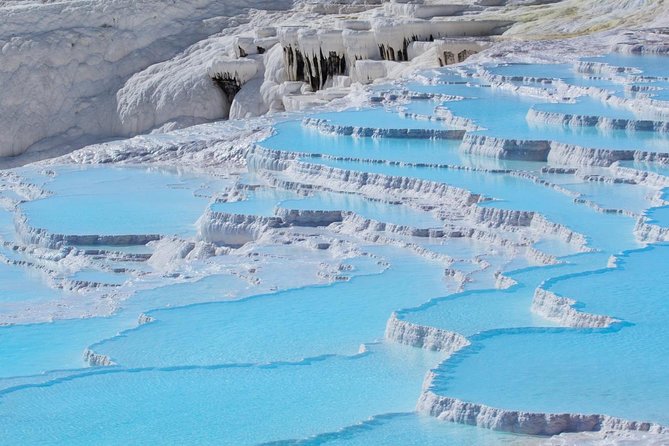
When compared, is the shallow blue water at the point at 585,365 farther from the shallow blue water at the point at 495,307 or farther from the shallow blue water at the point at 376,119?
the shallow blue water at the point at 376,119

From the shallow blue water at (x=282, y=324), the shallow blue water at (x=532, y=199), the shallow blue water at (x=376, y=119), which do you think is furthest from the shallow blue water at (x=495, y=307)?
the shallow blue water at (x=376, y=119)

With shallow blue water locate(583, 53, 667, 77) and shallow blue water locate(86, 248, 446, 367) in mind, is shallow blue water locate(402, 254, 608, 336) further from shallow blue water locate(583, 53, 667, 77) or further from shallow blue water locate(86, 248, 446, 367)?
shallow blue water locate(583, 53, 667, 77)

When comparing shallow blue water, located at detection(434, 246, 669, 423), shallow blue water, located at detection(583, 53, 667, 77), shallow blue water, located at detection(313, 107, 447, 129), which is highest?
shallow blue water, located at detection(434, 246, 669, 423)

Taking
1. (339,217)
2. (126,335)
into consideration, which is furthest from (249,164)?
(126,335)

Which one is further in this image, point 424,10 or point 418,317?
point 424,10

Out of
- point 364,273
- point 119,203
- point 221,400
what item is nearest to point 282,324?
point 364,273

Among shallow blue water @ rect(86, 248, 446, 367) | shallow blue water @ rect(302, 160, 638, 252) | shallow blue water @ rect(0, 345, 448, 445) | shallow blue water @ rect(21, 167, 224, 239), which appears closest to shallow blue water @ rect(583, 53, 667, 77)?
shallow blue water @ rect(302, 160, 638, 252)

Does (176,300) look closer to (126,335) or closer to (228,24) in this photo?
(126,335)
